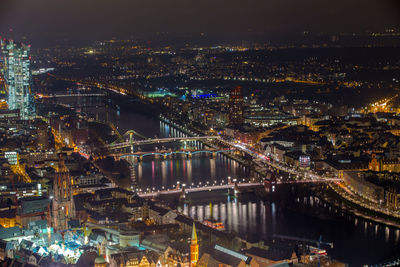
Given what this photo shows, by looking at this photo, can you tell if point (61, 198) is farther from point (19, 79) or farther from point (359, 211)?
point (19, 79)

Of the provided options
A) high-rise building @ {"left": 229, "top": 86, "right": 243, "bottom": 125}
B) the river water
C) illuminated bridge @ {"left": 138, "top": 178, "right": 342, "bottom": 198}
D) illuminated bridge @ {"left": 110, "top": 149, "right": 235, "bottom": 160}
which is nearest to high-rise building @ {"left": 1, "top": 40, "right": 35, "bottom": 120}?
high-rise building @ {"left": 229, "top": 86, "right": 243, "bottom": 125}

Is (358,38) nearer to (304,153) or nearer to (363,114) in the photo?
(363,114)

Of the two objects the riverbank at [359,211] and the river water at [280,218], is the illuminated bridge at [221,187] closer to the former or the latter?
the river water at [280,218]

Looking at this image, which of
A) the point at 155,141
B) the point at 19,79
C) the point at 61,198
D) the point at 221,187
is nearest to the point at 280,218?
the point at 221,187

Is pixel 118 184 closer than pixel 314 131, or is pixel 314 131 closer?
pixel 118 184

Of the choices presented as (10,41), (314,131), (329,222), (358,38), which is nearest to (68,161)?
(329,222)
